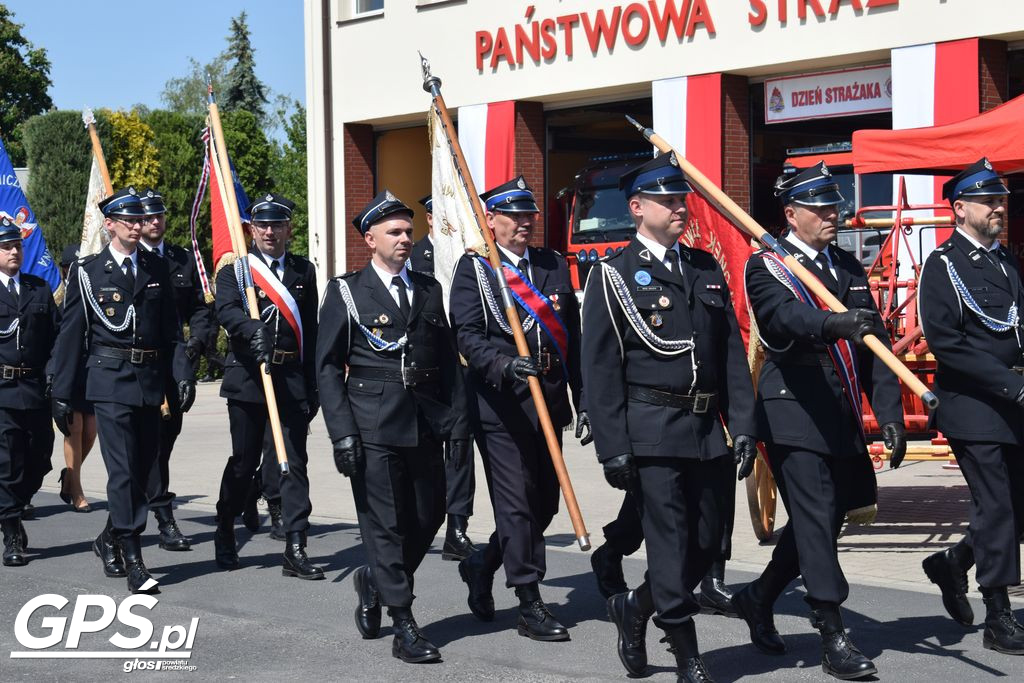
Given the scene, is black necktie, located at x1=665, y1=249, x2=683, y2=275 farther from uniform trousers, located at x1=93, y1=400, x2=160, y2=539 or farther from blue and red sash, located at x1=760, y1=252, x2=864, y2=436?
uniform trousers, located at x1=93, y1=400, x2=160, y2=539

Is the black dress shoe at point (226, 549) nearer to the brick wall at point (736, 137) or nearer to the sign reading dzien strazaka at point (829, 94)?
the sign reading dzien strazaka at point (829, 94)

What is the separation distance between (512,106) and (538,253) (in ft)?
53.0

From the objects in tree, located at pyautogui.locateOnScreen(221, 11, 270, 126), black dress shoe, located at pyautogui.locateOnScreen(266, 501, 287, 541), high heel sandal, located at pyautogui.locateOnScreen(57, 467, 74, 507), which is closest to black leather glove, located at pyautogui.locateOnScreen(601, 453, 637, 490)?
black dress shoe, located at pyautogui.locateOnScreen(266, 501, 287, 541)

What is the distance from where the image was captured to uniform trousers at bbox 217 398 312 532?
29.4 ft

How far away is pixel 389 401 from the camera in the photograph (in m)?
7.12

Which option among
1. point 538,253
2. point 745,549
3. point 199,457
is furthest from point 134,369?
point 199,457

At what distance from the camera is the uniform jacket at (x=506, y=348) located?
24.1 feet

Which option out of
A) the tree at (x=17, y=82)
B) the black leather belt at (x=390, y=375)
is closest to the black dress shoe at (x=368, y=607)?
the black leather belt at (x=390, y=375)

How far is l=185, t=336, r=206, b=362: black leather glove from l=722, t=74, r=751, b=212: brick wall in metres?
12.0

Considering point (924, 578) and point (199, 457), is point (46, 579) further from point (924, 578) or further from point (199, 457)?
point (199, 457)

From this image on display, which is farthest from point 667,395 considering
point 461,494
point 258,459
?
point 258,459

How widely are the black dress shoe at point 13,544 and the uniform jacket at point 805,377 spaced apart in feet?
16.8

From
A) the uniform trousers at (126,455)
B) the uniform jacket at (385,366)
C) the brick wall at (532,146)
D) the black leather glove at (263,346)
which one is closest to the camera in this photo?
the uniform jacket at (385,366)

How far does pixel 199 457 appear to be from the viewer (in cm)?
1540
